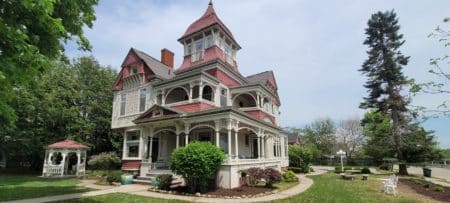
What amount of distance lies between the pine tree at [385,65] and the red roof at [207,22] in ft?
59.8

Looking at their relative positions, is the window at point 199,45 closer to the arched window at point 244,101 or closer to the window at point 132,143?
the arched window at point 244,101

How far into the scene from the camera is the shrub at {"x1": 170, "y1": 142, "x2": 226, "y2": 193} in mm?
12016

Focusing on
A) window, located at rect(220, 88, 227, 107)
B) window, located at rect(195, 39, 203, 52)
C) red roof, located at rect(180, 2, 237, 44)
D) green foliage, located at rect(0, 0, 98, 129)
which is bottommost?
green foliage, located at rect(0, 0, 98, 129)

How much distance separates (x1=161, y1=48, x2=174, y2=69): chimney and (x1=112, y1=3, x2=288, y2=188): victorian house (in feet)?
0.51

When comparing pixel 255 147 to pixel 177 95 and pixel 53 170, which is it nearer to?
pixel 177 95

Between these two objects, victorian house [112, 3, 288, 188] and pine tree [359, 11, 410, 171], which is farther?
pine tree [359, 11, 410, 171]

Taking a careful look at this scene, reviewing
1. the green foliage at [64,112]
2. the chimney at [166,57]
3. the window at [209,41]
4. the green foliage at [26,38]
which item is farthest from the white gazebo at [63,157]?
the green foliage at [26,38]

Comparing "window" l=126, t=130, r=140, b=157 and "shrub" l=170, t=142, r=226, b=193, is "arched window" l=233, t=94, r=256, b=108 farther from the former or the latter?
"shrub" l=170, t=142, r=226, b=193

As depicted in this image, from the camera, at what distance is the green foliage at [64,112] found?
78.4 feet

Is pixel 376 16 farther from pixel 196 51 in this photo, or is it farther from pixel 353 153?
pixel 353 153

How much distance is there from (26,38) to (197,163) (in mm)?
8593

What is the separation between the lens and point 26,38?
15.8 ft

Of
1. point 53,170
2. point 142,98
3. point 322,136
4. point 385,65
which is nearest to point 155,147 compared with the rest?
point 142,98

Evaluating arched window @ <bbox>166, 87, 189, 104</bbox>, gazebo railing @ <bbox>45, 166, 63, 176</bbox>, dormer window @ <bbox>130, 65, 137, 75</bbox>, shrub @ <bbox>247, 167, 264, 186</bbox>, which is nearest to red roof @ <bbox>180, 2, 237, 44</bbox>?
dormer window @ <bbox>130, 65, 137, 75</bbox>
